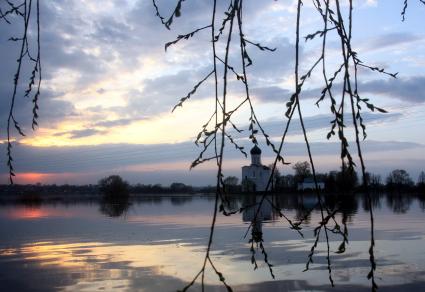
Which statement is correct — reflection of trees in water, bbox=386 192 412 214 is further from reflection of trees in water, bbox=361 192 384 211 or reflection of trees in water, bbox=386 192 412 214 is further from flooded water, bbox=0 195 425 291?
flooded water, bbox=0 195 425 291

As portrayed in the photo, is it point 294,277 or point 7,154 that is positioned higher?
point 7,154

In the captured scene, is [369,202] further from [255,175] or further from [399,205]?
[399,205]

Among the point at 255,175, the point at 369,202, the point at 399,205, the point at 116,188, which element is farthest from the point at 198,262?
the point at 116,188

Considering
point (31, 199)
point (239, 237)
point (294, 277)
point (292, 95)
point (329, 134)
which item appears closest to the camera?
point (292, 95)

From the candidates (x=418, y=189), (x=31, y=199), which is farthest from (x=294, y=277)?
(x=31, y=199)

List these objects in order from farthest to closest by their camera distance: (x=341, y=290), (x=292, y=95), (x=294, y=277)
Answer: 1. (x=294, y=277)
2. (x=341, y=290)
3. (x=292, y=95)

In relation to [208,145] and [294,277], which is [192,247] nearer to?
[294,277]

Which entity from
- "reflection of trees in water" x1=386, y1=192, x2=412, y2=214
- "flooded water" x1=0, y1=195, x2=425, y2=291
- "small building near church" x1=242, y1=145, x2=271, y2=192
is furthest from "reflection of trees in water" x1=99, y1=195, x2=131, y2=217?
"small building near church" x1=242, y1=145, x2=271, y2=192

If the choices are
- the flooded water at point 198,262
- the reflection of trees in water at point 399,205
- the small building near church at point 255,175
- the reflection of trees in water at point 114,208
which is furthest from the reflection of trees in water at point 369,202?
the reflection of trees in water at point 114,208

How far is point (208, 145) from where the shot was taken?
1554 millimetres

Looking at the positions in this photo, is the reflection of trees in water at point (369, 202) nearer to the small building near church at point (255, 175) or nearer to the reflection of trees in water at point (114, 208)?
the small building near church at point (255, 175)

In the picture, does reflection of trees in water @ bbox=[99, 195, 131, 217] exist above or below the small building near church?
below

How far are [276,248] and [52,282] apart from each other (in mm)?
9756

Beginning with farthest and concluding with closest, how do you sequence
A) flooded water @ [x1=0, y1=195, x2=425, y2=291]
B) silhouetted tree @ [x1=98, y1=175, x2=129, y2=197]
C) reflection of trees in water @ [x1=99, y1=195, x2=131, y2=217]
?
1. silhouetted tree @ [x1=98, y1=175, x2=129, y2=197]
2. reflection of trees in water @ [x1=99, y1=195, x2=131, y2=217]
3. flooded water @ [x1=0, y1=195, x2=425, y2=291]
